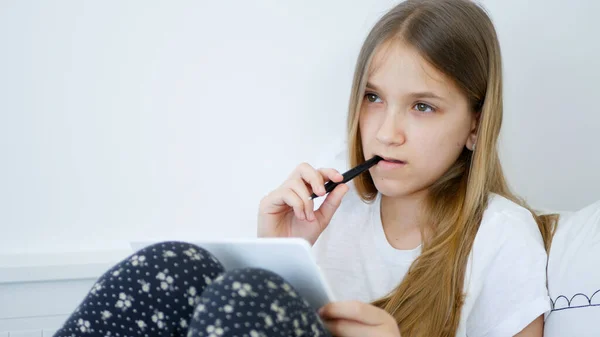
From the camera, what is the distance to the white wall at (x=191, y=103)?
116 centimetres

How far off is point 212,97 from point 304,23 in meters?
0.24

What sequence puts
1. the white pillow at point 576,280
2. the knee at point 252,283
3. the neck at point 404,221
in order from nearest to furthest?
the knee at point 252,283 < the white pillow at point 576,280 < the neck at point 404,221

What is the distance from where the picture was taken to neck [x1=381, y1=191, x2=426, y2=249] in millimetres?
1127

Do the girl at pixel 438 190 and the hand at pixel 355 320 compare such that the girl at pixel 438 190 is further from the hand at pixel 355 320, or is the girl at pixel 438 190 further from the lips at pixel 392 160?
the hand at pixel 355 320

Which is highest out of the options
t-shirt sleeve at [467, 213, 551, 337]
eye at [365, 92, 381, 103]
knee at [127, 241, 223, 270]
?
eye at [365, 92, 381, 103]

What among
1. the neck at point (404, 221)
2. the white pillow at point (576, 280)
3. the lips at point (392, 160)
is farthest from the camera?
the neck at point (404, 221)

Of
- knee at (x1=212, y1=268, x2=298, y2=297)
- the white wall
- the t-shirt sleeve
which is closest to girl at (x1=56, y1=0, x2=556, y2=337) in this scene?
the t-shirt sleeve

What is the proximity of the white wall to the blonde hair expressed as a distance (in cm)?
22

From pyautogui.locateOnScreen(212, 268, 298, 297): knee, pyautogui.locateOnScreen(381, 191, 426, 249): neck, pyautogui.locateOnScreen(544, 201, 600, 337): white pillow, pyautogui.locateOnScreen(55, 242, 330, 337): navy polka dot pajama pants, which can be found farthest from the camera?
pyautogui.locateOnScreen(381, 191, 426, 249): neck

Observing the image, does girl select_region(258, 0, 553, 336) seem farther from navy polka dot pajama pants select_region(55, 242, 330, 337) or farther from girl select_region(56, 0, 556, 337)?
navy polka dot pajama pants select_region(55, 242, 330, 337)

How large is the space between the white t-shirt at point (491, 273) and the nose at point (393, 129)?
7.9 inches

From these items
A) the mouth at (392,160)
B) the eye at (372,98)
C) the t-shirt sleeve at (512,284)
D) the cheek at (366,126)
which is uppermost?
the eye at (372,98)

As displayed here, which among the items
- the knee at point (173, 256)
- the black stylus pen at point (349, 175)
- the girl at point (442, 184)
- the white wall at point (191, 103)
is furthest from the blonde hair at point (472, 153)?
the knee at point (173, 256)

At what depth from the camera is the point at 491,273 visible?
100 centimetres
